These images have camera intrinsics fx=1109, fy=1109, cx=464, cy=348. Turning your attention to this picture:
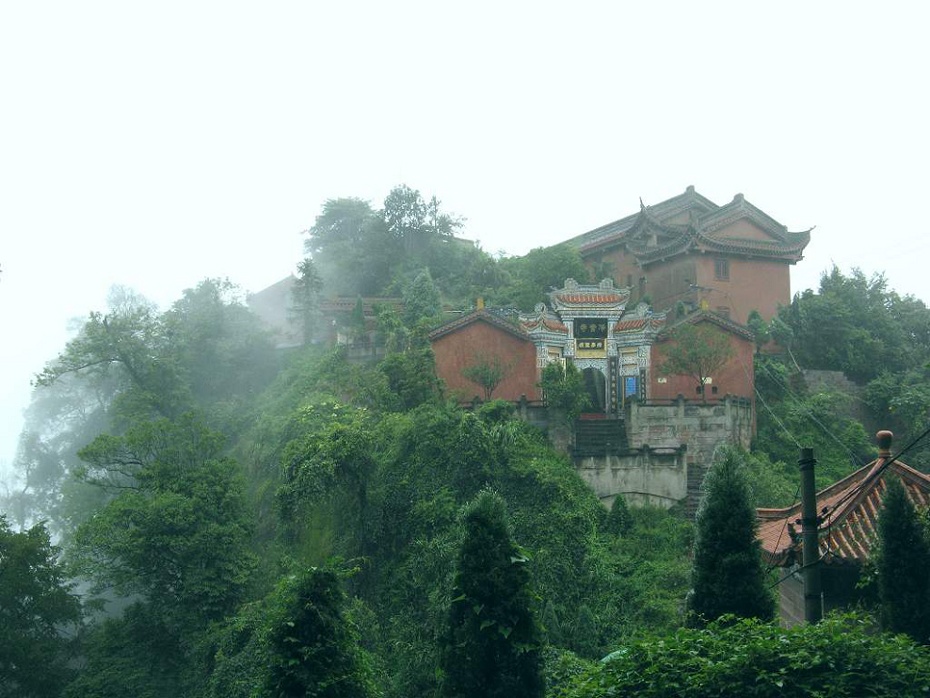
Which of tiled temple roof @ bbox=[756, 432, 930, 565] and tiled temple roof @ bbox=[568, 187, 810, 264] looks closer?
tiled temple roof @ bbox=[756, 432, 930, 565]

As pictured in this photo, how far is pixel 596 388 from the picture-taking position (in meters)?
32.8

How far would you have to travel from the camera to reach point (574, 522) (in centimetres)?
2477

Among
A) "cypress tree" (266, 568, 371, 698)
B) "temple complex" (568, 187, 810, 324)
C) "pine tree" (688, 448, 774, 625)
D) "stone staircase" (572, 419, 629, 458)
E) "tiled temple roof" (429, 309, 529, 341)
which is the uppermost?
"temple complex" (568, 187, 810, 324)

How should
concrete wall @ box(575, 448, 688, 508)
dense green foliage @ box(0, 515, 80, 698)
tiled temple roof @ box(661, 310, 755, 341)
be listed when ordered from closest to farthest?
dense green foliage @ box(0, 515, 80, 698)
concrete wall @ box(575, 448, 688, 508)
tiled temple roof @ box(661, 310, 755, 341)

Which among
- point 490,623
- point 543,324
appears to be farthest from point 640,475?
point 490,623

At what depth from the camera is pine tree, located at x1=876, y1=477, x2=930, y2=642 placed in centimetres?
1217

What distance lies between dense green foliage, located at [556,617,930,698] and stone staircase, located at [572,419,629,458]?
57.7 feet

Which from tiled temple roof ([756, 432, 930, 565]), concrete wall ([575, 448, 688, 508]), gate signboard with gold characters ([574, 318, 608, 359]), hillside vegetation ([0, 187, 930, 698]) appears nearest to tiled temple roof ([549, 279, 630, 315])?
gate signboard with gold characters ([574, 318, 608, 359])

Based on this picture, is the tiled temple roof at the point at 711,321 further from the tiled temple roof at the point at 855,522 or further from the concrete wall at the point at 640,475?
the tiled temple roof at the point at 855,522

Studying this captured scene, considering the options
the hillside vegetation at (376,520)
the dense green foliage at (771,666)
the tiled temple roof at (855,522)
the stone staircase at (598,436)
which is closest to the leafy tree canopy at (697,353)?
the stone staircase at (598,436)

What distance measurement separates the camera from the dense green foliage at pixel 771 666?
9648 mm

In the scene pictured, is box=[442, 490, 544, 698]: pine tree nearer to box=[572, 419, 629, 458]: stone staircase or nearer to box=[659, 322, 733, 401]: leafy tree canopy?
box=[572, 419, 629, 458]: stone staircase

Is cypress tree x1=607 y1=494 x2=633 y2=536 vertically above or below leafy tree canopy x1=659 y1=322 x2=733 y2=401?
below

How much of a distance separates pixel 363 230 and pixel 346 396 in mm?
15621
